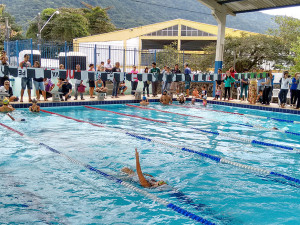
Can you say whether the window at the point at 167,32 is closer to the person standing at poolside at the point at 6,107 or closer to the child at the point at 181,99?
the child at the point at 181,99

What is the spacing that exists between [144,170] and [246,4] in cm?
1235

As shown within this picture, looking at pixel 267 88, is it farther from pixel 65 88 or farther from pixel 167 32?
pixel 167 32

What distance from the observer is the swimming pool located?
169 inches

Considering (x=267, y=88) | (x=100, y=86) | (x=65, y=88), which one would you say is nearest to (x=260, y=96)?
(x=267, y=88)

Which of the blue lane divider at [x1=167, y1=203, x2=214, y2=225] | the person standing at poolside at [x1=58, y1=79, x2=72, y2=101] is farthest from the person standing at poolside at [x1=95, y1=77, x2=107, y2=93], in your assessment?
the blue lane divider at [x1=167, y1=203, x2=214, y2=225]

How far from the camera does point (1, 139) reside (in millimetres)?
7719

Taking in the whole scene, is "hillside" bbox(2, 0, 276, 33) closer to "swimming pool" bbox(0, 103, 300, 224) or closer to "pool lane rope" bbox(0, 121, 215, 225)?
"swimming pool" bbox(0, 103, 300, 224)

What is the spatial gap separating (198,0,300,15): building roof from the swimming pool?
6.58 meters

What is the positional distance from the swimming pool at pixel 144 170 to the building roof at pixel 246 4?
259 inches

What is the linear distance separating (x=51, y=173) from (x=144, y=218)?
7.10ft

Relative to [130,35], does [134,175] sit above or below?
below

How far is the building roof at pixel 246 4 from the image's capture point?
1439cm

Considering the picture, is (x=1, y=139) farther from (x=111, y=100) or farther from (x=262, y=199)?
(x=111, y=100)

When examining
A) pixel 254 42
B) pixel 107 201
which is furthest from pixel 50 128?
pixel 254 42
